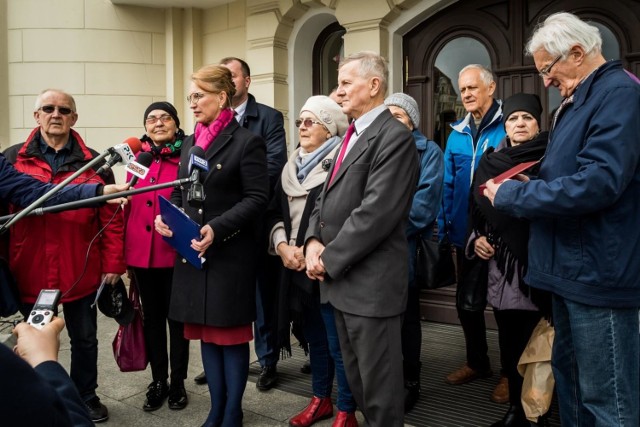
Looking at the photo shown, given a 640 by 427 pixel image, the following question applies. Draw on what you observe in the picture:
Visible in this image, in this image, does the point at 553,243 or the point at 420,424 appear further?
the point at 420,424

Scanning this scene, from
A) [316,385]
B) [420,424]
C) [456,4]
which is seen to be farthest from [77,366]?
[456,4]

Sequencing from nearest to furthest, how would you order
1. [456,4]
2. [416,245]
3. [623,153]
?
[623,153] < [416,245] < [456,4]

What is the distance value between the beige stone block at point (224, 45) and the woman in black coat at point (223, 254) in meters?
3.62

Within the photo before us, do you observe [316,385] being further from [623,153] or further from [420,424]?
[623,153]

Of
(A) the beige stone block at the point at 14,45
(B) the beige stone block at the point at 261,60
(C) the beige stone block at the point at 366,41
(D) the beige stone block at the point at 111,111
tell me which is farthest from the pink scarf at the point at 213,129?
(A) the beige stone block at the point at 14,45

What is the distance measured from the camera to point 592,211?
7.64 feet

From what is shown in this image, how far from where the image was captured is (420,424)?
3.56 metres

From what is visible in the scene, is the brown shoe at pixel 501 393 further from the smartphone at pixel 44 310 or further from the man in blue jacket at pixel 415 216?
the smartphone at pixel 44 310

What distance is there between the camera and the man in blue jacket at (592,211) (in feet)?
7.56

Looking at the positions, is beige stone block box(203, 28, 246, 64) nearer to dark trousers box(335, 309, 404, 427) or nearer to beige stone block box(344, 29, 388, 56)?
beige stone block box(344, 29, 388, 56)

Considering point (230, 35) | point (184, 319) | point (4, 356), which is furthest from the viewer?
point (230, 35)

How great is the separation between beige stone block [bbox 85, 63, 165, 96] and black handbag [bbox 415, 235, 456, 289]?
474 centimetres

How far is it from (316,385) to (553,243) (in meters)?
1.70

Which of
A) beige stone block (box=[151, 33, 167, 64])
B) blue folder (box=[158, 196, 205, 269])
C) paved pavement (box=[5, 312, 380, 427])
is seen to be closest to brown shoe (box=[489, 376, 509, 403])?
paved pavement (box=[5, 312, 380, 427])
